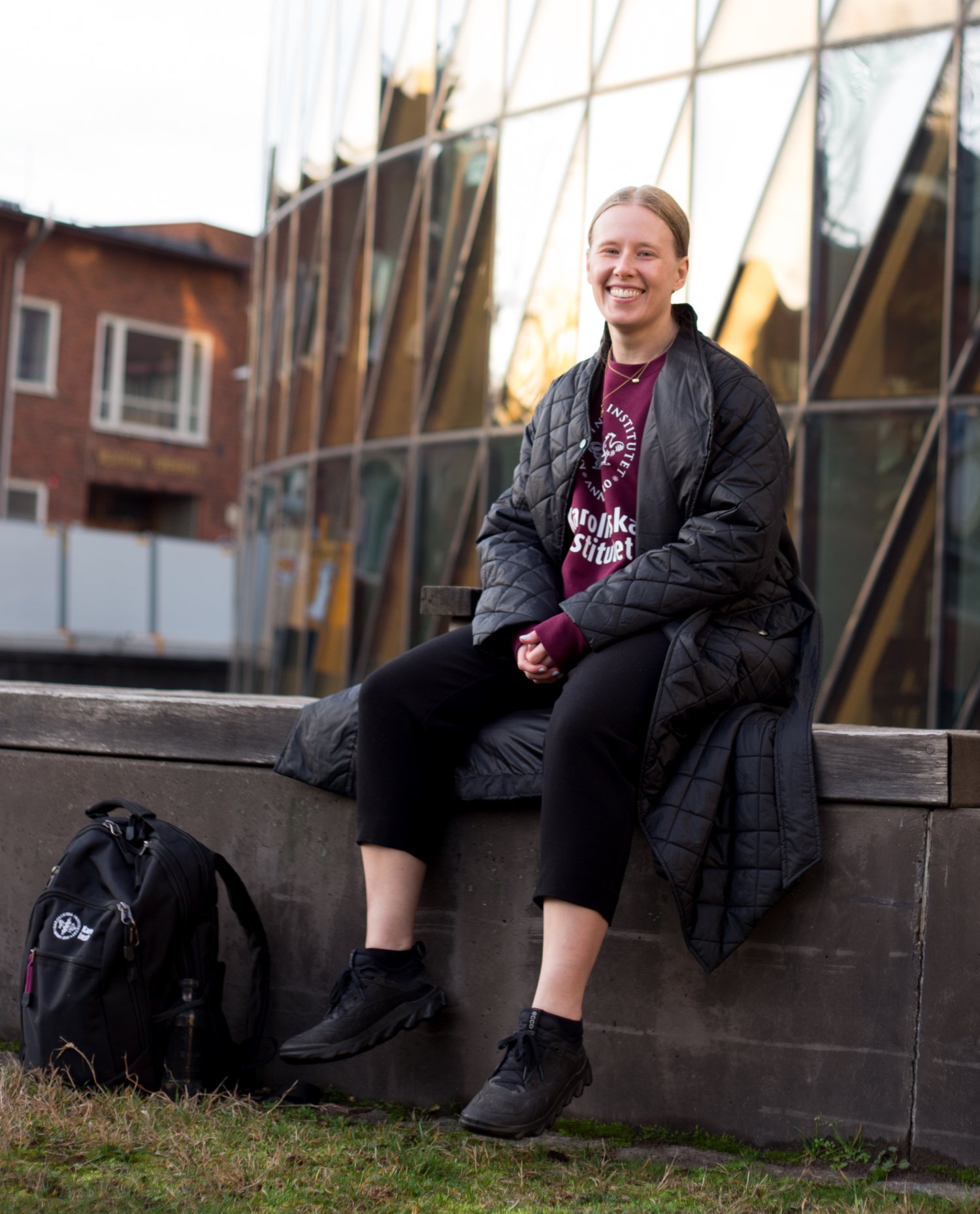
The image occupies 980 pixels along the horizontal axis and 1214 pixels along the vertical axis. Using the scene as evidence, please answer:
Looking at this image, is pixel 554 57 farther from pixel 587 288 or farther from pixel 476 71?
pixel 587 288

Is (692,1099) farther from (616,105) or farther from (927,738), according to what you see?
(616,105)

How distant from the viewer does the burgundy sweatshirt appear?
11.1 feet

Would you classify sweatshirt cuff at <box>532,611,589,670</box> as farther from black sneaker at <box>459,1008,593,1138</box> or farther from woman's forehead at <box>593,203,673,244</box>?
woman's forehead at <box>593,203,673,244</box>

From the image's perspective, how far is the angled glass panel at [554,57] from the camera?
36.5 feet

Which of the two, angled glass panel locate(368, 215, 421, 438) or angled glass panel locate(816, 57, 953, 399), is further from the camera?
angled glass panel locate(368, 215, 421, 438)

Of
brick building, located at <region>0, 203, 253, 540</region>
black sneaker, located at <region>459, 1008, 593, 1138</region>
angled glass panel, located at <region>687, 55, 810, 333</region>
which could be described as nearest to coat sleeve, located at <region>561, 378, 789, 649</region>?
black sneaker, located at <region>459, 1008, 593, 1138</region>

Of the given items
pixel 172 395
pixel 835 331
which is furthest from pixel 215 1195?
pixel 172 395

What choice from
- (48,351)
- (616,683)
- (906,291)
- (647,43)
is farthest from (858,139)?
(48,351)

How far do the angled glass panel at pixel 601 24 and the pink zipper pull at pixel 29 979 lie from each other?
940 centimetres

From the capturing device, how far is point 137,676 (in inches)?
776

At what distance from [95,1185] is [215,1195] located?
26 centimetres

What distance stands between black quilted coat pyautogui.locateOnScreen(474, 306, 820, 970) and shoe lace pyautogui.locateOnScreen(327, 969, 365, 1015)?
735 mm

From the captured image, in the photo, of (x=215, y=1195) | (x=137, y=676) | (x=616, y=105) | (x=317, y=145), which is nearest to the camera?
(x=215, y=1195)

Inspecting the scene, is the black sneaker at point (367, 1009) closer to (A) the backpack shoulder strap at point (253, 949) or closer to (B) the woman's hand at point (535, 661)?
(A) the backpack shoulder strap at point (253, 949)
